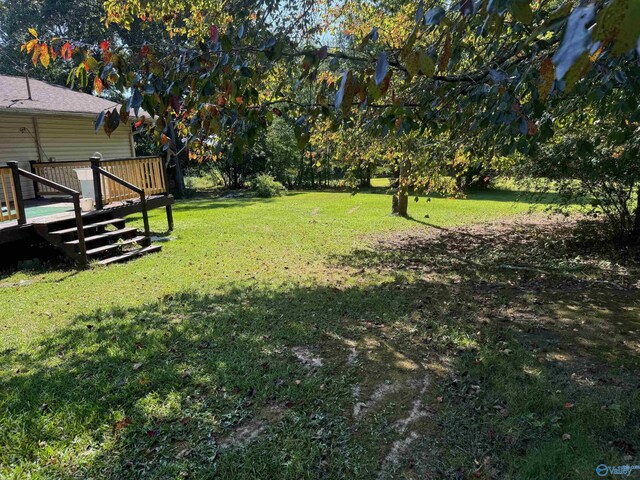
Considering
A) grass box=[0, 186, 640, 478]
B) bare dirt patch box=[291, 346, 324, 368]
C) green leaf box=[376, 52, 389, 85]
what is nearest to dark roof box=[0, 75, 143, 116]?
grass box=[0, 186, 640, 478]

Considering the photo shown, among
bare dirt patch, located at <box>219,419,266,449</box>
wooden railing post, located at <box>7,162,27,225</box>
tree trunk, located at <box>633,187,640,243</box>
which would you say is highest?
wooden railing post, located at <box>7,162,27,225</box>

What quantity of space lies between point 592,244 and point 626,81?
6850 millimetres

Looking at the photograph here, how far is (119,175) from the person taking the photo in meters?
9.20

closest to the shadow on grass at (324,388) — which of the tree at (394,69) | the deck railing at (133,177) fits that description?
the tree at (394,69)

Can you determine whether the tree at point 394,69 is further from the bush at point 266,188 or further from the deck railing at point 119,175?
the bush at point 266,188

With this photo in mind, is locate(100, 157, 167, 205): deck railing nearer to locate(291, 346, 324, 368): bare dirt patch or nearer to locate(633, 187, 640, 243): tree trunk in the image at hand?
locate(291, 346, 324, 368): bare dirt patch

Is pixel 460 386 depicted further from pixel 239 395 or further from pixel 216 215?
pixel 216 215

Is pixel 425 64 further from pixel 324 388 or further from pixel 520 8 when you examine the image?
pixel 324 388

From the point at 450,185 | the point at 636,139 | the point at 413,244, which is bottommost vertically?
the point at 413,244

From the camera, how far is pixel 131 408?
2861 millimetres

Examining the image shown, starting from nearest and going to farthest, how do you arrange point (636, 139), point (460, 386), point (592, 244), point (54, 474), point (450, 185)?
point (54, 474), point (460, 386), point (636, 139), point (592, 244), point (450, 185)

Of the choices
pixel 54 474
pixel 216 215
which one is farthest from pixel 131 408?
pixel 216 215

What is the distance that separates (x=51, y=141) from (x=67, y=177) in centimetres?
223

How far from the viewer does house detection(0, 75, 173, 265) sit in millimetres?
6984
